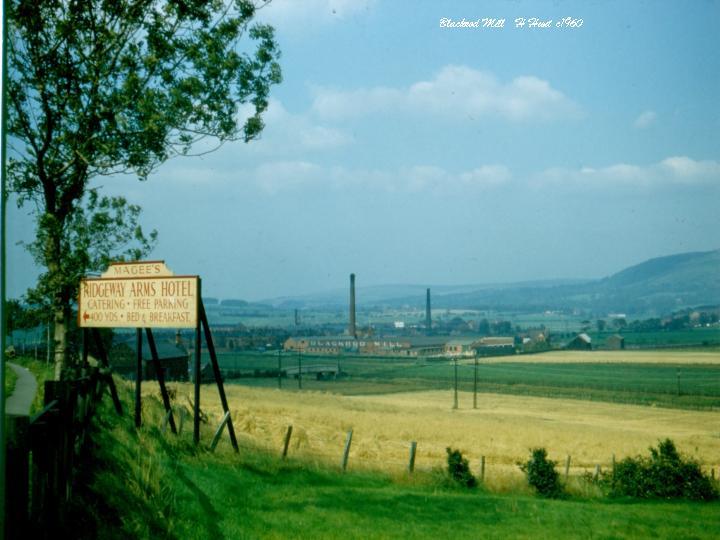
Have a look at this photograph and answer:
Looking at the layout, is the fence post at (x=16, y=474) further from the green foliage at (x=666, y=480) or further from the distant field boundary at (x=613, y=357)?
the distant field boundary at (x=613, y=357)

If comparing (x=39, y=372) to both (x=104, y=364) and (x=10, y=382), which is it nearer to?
(x=10, y=382)

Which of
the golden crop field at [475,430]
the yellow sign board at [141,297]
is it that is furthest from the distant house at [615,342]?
the yellow sign board at [141,297]

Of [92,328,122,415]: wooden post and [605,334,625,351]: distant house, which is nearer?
[92,328,122,415]: wooden post

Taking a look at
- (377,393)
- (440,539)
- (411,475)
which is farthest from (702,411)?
(440,539)

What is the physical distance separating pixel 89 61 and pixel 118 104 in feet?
2.57

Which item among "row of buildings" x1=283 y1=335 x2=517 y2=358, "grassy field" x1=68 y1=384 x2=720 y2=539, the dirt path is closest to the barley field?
"row of buildings" x1=283 y1=335 x2=517 y2=358

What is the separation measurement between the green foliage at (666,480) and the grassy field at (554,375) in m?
47.5

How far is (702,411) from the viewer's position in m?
57.3

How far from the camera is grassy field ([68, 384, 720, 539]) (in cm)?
797

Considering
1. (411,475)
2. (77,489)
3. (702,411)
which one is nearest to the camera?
(77,489)

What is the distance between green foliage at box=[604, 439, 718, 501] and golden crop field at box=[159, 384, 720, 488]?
6.14m

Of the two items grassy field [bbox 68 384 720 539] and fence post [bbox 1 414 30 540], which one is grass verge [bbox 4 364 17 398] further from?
fence post [bbox 1 414 30 540]

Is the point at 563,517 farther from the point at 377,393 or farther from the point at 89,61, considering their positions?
the point at 377,393

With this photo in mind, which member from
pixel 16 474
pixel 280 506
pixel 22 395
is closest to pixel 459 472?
pixel 280 506
